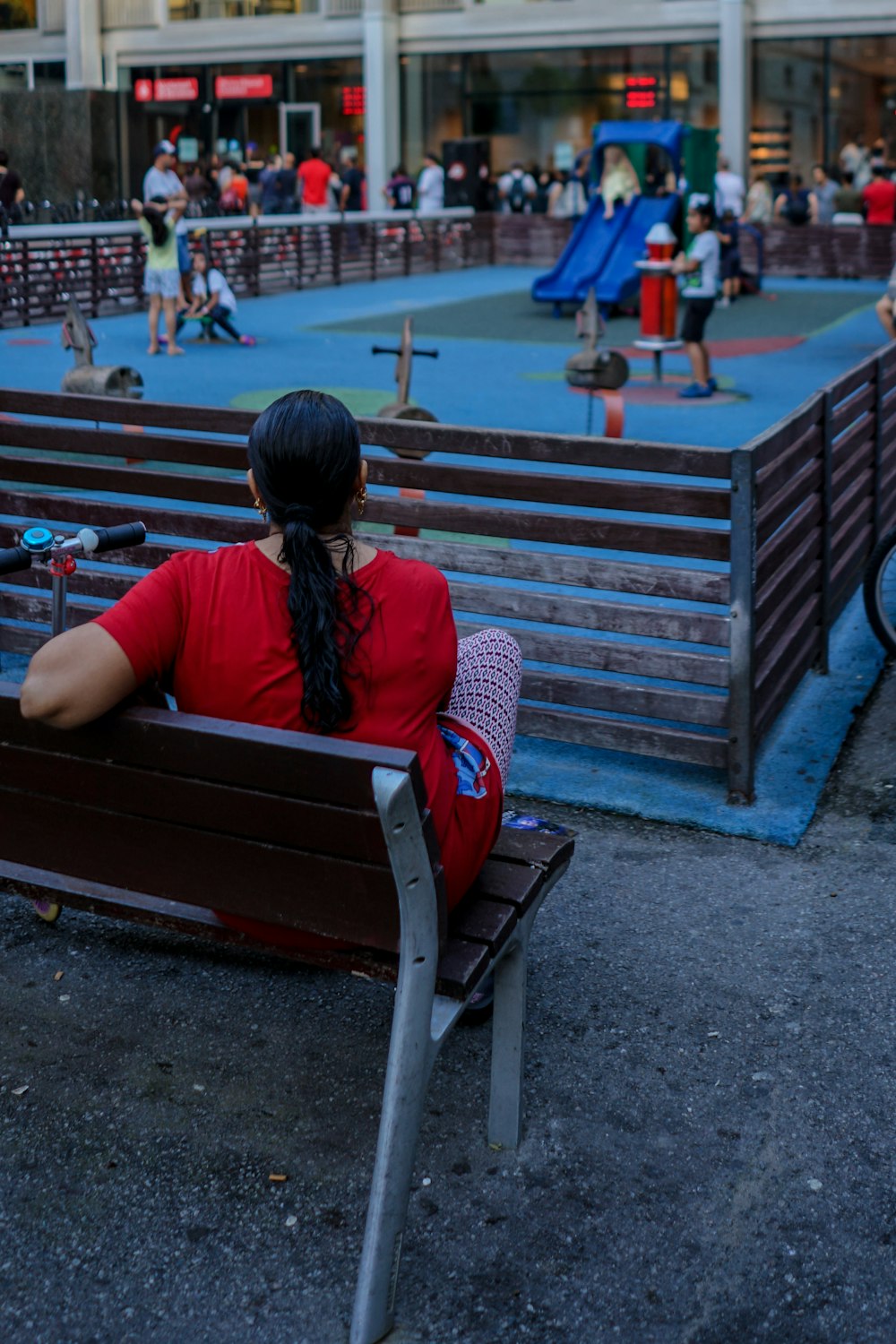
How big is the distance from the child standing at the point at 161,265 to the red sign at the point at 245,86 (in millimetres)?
26108

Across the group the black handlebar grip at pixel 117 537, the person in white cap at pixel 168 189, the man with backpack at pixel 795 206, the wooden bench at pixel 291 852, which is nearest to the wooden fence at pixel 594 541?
the black handlebar grip at pixel 117 537

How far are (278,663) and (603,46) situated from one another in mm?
38626

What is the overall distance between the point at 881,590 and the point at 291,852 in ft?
14.1

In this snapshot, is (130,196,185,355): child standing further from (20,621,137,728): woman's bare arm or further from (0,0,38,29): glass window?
(0,0,38,29): glass window

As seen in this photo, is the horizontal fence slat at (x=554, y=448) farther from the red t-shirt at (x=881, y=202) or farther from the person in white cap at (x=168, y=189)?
the red t-shirt at (x=881, y=202)

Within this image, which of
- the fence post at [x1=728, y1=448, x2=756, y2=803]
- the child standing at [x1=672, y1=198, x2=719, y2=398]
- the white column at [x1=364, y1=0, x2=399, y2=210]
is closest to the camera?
the fence post at [x1=728, y1=448, x2=756, y2=803]

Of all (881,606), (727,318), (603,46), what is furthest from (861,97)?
(881,606)

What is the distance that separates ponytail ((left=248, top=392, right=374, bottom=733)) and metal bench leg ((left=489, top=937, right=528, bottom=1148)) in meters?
0.71

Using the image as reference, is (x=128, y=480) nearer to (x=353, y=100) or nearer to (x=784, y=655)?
(x=784, y=655)

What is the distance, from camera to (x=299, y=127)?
137 feet

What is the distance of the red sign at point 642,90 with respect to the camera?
37.7 meters

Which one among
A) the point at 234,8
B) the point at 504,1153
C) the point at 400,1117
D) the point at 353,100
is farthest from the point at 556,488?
the point at 234,8

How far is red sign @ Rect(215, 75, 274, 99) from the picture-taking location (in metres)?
41.7

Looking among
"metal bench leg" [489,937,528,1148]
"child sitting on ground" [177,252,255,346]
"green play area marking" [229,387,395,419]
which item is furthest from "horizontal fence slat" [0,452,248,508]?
"child sitting on ground" [177,252,255,346]
